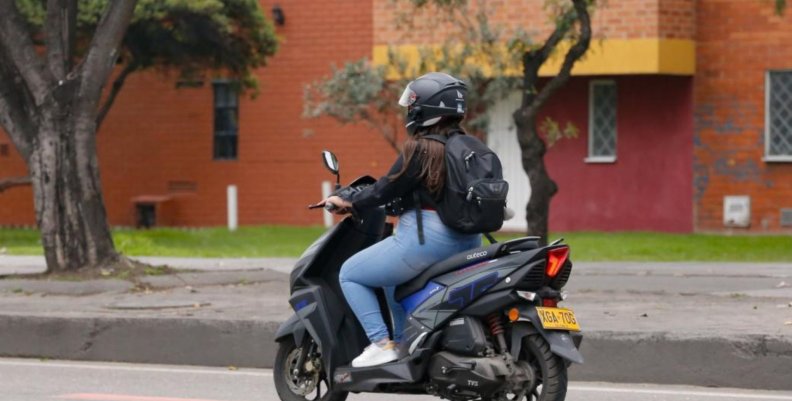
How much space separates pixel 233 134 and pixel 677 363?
894 inches

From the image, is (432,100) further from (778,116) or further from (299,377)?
(778,116)

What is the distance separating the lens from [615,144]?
27938 mm

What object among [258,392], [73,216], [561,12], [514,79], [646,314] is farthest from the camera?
[514,79]

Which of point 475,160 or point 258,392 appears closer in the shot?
point 475,160

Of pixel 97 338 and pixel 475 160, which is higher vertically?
pixel 475 160

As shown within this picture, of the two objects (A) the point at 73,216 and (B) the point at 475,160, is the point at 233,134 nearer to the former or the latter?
(A) the point at 73,216

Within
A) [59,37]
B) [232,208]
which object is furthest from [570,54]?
[232,208]

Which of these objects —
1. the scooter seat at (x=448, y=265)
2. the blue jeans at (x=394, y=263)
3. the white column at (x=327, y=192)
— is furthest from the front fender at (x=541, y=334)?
the white column at (x=327, y=192)

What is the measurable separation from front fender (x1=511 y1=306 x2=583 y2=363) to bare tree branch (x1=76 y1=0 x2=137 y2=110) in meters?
8.31

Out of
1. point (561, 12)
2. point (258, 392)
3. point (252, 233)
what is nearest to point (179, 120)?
point (252, 233)

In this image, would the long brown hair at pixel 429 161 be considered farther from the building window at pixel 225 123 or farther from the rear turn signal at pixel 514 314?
the building window at pixel 225 123

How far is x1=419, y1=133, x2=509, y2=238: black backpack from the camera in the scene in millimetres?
7703

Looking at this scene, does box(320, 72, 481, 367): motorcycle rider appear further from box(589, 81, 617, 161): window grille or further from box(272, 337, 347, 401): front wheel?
box(589, 81, 617, 161): window grille

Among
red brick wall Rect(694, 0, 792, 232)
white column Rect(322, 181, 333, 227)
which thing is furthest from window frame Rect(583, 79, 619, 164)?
white column Rect(322, 181, 333, 227)
